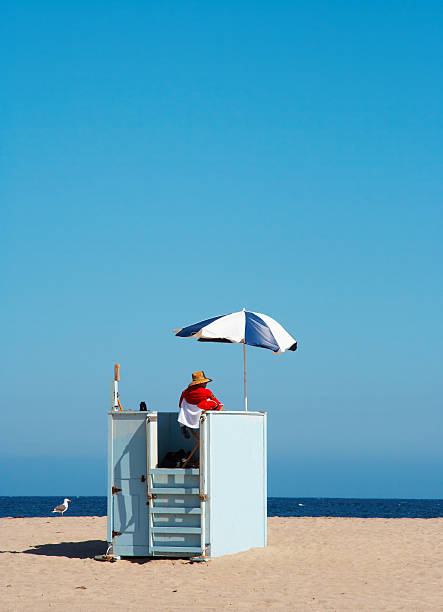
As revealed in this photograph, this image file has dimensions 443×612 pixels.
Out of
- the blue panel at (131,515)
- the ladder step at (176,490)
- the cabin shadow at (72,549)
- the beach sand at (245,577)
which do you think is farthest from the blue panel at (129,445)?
the cabin shadow at (72,549)

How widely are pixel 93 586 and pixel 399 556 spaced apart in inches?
243

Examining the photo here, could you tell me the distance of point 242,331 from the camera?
51.6 feet

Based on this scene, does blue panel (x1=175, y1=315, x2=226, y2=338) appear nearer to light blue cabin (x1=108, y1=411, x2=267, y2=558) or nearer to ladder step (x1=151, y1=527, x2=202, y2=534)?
light blue cabin (x1=108, y1=411, x2=267, y2=558)

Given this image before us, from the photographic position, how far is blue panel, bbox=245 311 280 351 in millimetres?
15672

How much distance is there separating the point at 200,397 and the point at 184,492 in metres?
1.62

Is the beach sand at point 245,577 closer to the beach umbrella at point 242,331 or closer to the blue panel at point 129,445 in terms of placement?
the blue panel at point 129,445

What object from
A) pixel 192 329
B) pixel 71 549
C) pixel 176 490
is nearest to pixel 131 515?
pixel 176 490

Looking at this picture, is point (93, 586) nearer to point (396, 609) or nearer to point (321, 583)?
point (321, 583)

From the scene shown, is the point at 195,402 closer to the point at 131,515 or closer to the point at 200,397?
the point at 200,397

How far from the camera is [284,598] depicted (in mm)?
12086

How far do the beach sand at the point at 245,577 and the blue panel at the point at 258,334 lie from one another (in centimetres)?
367

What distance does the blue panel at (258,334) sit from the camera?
1567cm

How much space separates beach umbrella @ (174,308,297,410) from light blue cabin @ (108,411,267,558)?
1.02 metres

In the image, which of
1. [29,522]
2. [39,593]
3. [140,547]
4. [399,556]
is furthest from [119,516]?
[29,522]
